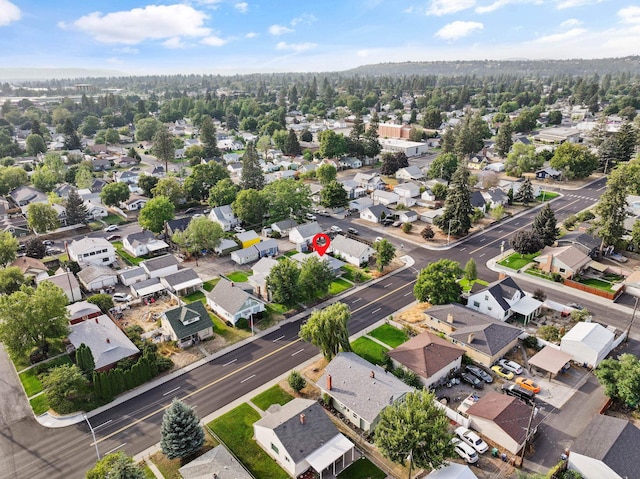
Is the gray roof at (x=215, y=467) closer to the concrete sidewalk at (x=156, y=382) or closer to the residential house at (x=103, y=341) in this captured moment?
the concrete sidewalk at (x=156, y=382)

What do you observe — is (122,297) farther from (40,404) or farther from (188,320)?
(40,404)

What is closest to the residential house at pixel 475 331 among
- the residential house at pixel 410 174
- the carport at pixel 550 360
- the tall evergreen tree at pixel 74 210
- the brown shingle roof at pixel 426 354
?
the brown shingle roof at pixel 426 354

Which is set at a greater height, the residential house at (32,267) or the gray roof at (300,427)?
the residential house at (32,267)

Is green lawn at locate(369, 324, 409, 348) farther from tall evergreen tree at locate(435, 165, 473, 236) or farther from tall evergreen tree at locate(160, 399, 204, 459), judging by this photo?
tall evergreen tree at locate(435, 165, 473, 236)

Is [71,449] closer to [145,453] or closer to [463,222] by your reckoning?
[145,453]

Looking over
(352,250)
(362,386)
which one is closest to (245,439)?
(362,386)

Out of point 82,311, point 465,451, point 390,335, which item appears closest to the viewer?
point 465,451

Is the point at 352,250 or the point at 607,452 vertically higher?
the point at 352,250

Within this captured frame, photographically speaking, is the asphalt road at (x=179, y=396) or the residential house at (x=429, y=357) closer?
the asphalt road at (x=179, y=396)
